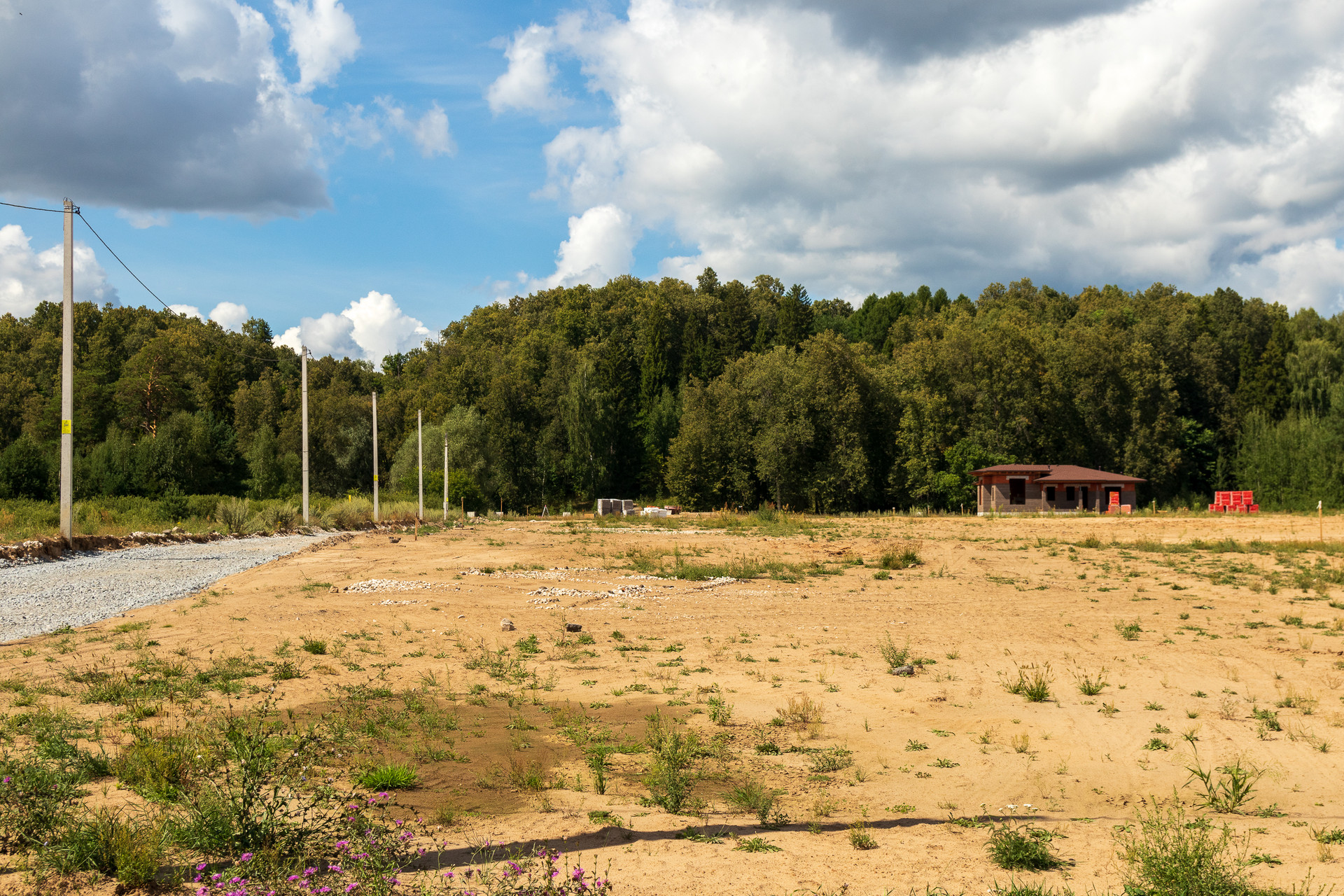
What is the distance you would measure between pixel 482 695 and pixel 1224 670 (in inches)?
380

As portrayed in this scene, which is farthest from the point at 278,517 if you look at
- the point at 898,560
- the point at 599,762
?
the point at 599,762

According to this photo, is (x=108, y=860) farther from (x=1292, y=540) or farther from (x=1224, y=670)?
(x=1292, y=540)

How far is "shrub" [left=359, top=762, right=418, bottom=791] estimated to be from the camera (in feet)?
20.7

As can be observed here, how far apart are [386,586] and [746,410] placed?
57.5 meters

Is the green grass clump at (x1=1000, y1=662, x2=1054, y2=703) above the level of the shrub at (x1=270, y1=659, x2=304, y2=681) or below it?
below

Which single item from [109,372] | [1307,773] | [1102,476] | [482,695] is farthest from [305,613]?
[109,372]

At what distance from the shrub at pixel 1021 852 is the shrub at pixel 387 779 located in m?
4.24

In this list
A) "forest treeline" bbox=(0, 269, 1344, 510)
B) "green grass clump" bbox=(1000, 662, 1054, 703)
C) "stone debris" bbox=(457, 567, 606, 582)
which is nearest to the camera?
"green grass clump" bbox=(1000, 662, 1054, 703)

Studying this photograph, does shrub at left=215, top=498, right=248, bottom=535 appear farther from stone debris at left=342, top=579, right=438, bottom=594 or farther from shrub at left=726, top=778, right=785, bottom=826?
shrub at left=726, top=778, right=785, bottom=826

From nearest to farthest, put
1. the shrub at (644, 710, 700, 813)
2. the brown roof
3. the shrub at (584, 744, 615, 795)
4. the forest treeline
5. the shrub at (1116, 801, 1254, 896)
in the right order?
the shrub at (1116, 801, 1254, 896) < the shrub at (644, 710, 700, 813) < the shrub at (584, 744, 615, 795) < the brown roof < the forest treeline

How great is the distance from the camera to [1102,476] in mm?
60469

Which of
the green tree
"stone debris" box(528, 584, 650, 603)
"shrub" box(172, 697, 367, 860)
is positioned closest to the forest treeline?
the green tree

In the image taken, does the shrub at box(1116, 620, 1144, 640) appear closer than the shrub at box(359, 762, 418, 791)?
No

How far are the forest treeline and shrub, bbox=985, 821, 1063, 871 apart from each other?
62302 millimetres
